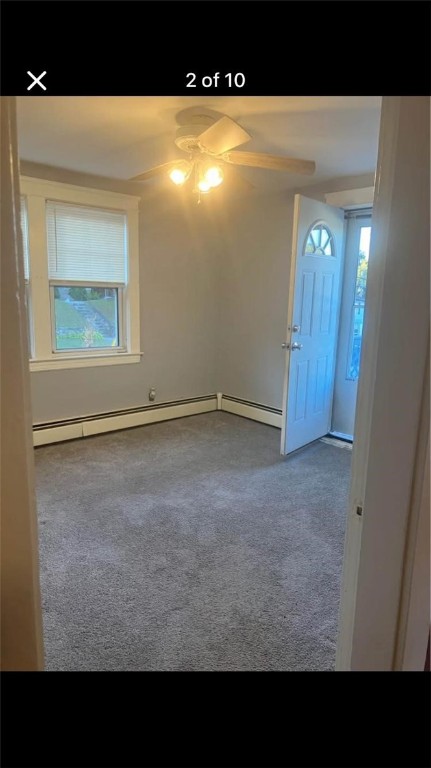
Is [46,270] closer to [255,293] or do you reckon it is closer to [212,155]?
[212,155]

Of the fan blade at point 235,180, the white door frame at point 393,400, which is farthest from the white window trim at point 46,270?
the white door frame at point 393,400

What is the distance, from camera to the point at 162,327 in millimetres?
4512

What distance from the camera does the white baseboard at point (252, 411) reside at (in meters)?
4.46

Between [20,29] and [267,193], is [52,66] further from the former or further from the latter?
[267,193]

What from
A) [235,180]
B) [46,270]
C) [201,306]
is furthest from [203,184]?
[201,306]

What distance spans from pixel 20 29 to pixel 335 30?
71cm

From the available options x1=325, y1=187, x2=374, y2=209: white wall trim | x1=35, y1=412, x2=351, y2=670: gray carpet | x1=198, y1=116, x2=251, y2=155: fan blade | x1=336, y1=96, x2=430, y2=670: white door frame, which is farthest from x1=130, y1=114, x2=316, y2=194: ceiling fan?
x1=35, y1=412, x2=351, y2=670: gray carpet

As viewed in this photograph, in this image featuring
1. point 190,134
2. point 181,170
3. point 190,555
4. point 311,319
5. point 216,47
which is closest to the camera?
point 216,47

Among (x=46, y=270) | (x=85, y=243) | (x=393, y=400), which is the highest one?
(x=85, y=243)

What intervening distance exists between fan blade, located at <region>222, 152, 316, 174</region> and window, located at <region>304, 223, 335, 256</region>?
3.21 feet

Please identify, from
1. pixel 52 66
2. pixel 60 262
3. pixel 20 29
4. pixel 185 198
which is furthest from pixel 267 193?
pixel 20 29

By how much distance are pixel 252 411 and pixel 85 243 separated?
2.35 m
